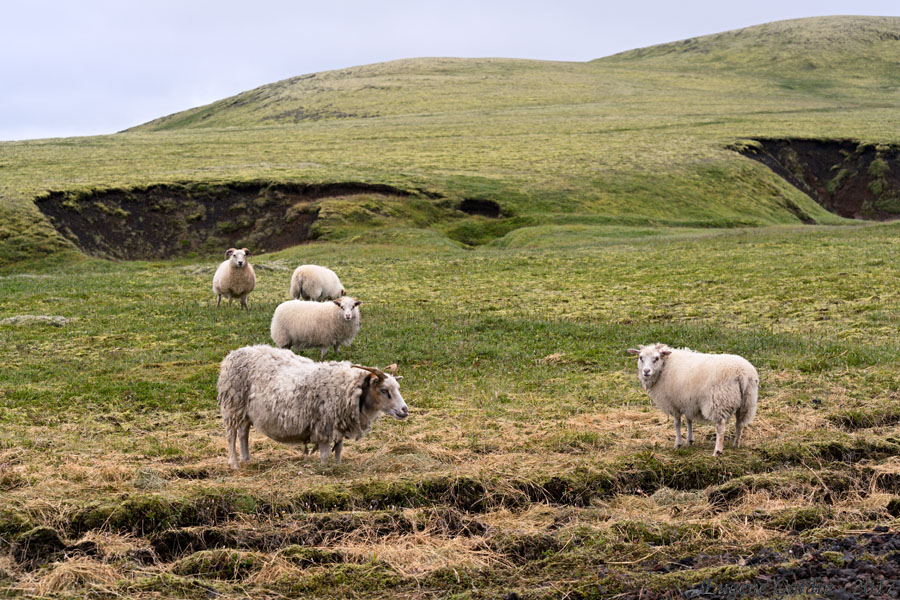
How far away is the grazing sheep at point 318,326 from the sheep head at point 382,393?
9.12 metres

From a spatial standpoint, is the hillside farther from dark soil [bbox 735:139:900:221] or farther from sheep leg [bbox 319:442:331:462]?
sheep leg [bbox 319:442:331:462]

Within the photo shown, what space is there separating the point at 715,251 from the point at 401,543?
3391 centimetres

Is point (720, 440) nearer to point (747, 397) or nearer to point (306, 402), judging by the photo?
point (747, 397)

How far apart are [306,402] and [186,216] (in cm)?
4835

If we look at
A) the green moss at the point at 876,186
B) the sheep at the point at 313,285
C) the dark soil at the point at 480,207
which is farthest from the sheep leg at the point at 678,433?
the green moss at the point at 876,186

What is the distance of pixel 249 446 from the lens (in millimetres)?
13258

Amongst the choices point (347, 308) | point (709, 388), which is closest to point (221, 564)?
point (709, 388)

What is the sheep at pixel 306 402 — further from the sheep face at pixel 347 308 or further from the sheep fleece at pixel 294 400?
the sheep face at pixel 347 308

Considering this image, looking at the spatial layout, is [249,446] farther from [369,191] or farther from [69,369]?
[369,191]

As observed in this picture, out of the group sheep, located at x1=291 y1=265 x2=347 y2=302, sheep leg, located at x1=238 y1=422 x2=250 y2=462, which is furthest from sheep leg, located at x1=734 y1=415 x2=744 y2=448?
sheep, located at x1=291 y1=265 x2=347 y2=302

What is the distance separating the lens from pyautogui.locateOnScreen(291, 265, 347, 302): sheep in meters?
28.5

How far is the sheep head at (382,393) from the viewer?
11.9 meters

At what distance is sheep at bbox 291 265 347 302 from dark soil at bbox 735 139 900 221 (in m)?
62.5

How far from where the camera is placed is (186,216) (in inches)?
2227
